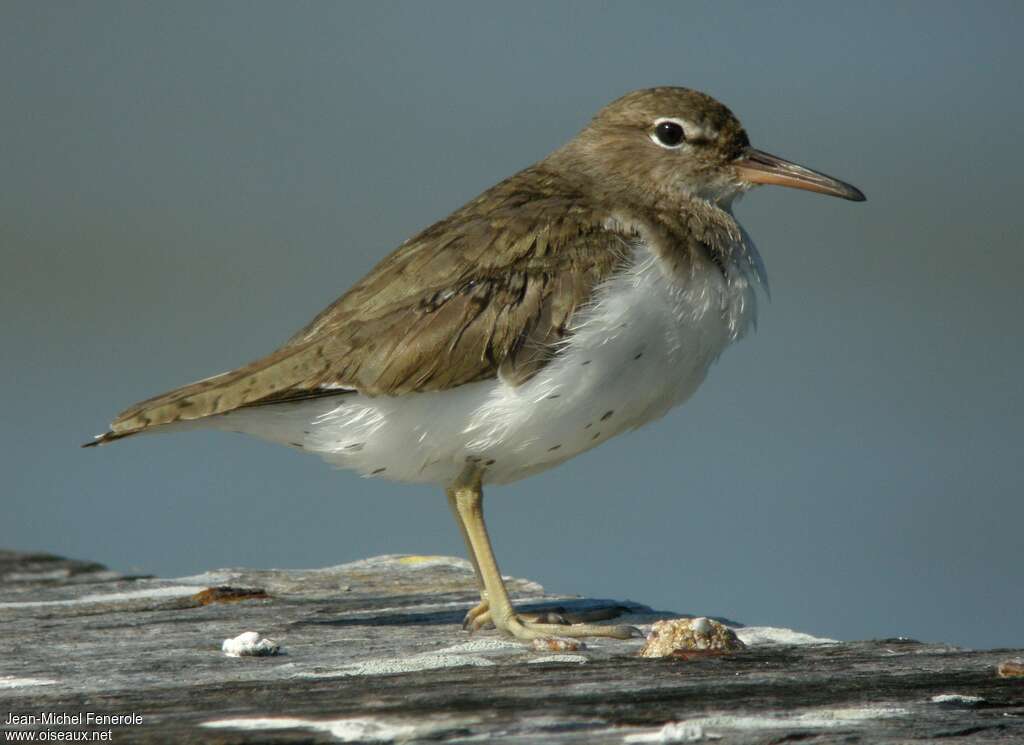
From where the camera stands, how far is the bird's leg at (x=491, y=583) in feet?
19.1

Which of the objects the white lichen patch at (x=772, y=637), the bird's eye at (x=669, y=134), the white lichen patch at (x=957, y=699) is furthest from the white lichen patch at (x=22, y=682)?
the bird's eye at (x=669, y=134)

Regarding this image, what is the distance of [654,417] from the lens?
6543mm

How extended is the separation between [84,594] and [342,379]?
1729 millimetres

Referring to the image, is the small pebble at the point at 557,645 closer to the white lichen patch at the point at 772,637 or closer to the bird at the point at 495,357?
the bird at the point at 495,357

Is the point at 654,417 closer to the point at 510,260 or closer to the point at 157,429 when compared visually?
the point at 510,260

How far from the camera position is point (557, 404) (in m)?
6.07

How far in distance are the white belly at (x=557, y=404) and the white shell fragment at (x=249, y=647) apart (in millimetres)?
1352

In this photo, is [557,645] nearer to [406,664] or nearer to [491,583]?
[406,664]

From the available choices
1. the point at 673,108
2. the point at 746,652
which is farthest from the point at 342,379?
the point at 673,108

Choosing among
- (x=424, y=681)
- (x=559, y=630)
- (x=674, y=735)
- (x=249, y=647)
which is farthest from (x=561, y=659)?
(x=674, y=735)

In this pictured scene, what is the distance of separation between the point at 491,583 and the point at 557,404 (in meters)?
0.87

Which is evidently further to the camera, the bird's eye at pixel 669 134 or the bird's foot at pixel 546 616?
the bird's eye at pixel 669 134

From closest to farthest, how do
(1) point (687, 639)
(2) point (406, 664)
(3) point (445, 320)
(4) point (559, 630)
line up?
(2) point (406, 664), (1) point (687, 639), (4) point (559, 630), (3) point (445, 320)

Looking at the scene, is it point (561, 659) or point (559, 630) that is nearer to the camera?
point (561, 659)
